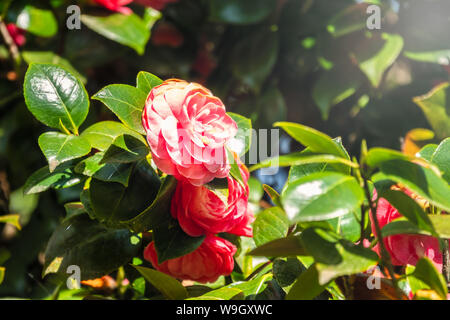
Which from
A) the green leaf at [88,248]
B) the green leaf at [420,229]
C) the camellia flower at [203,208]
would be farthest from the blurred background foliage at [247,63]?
the green leaf at [420,229]

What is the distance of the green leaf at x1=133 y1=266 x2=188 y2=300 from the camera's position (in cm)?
46

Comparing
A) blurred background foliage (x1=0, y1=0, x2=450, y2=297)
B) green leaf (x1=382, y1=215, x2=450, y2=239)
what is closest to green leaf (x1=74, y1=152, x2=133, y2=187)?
green leaf (x1=382, y1=215, x2=450, y2=239)

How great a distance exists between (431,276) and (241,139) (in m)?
0.26

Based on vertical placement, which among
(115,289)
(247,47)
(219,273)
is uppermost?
(247,47)

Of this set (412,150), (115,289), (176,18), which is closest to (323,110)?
(412,150)

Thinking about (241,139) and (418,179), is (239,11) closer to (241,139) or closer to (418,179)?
(241,139)

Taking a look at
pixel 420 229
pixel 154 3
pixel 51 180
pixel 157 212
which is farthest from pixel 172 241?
pixel 154 3

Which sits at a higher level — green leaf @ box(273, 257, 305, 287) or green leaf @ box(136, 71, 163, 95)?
green leaf @ box(136, 71, 163, 95)

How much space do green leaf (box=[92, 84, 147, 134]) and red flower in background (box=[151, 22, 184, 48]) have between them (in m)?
0.80

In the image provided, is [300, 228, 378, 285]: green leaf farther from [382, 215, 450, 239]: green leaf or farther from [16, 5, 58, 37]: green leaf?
[16, 5, 58, 37]: green leaf

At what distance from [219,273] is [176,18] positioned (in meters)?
0.90

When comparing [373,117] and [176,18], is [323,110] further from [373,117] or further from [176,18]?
[176,18]

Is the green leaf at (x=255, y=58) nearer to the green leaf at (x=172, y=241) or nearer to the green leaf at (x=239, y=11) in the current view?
the green leaf at (x=239, y=11)

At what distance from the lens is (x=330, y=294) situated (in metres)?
0.45
